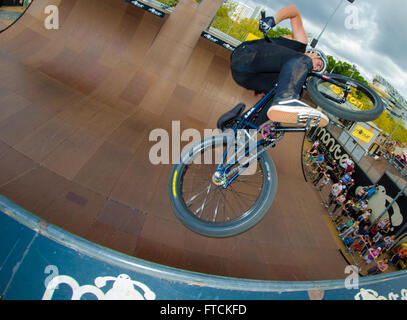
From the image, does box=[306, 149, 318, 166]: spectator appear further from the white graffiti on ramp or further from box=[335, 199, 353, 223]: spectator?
the white graffiti on ramp

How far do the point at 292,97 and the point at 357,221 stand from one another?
10.7m

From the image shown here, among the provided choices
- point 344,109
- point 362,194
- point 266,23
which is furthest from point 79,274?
point 362,194

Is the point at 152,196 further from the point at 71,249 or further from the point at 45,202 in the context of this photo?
the point at 71,249

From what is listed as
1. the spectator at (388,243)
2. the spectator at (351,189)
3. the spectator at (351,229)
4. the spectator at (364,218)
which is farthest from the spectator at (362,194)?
the spectator at (351,229)

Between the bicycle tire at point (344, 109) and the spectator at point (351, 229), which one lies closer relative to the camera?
the bicycle tire at point (344, 109)

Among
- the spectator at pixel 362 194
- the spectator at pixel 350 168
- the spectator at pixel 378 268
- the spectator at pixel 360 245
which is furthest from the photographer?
the spectator at pixel 350 168

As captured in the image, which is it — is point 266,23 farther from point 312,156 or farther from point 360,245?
point 312,156

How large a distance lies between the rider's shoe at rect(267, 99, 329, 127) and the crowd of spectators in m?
8.47

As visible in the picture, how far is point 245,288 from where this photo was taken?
2578 mm

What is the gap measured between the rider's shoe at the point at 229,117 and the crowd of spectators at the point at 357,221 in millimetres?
8376

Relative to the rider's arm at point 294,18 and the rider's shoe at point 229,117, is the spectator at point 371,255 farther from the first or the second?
the rider's arm at point 294,18

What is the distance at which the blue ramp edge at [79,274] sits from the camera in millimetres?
2174

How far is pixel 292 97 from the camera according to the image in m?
2.72
